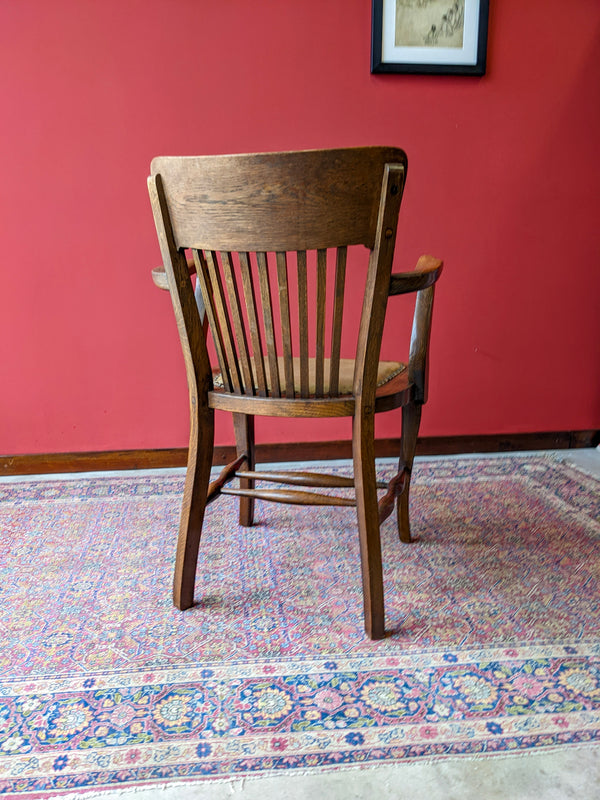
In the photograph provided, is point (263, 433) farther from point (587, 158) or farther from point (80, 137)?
point (587, 158)

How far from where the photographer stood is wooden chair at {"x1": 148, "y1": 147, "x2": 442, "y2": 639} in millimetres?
1291

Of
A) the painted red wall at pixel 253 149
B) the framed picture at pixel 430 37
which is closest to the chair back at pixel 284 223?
the painted red wall at pixel 253 149

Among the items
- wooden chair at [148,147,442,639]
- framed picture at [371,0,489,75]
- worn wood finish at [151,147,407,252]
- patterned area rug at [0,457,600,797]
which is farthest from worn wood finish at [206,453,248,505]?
framed picture at [371,0,489,75]

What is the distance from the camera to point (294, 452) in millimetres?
2758

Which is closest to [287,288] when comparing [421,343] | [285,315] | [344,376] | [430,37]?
[285,315]

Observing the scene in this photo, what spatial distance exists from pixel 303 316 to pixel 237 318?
0.54ft

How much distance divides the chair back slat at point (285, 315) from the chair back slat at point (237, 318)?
0.08m

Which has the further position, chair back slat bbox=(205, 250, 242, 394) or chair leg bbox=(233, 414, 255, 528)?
chair leg bbox=(233, 414, 255, 528)

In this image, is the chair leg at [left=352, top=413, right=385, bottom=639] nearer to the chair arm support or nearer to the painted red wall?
the chair arm support

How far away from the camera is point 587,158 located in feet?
8.83

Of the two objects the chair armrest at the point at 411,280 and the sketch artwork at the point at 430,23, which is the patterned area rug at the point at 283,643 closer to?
the chair armrest at the point at 411,280

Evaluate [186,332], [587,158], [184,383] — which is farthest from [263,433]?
[587,158]

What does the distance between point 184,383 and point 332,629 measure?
1.39 meters

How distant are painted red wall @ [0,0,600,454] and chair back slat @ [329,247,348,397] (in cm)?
131
